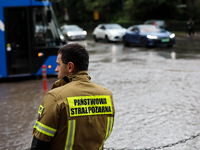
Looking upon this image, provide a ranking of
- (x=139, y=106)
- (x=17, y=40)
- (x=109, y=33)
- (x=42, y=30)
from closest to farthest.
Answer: (x=139, y=106)
(x=17, y=40)
(x=42, y=30)
(x=109, y=33)

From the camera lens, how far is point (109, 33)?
3025 cm

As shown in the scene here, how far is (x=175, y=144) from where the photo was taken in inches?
216

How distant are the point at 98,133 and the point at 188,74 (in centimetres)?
1040

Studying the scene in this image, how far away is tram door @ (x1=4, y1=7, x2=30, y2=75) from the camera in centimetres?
1178

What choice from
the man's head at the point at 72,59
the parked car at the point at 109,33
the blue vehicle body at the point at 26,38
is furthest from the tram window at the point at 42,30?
the parked car at the point at 109,33

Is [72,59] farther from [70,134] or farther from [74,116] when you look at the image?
[70,134]

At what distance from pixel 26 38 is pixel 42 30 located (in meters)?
0.59

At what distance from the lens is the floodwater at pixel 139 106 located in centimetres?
575

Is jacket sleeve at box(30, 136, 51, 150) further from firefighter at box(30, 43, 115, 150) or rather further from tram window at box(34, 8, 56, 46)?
tram window at box(34, 8, 56, 46)

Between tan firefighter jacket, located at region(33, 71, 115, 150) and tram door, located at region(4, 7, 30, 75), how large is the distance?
378 inches

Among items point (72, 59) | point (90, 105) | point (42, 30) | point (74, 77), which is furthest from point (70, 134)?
point (42, 30)

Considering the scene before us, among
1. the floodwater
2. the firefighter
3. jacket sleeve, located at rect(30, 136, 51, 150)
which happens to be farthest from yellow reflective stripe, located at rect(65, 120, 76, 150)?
the floodwater

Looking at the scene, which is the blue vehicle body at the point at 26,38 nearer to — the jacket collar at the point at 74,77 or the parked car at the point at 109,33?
the jacket collar at the point at 74,77

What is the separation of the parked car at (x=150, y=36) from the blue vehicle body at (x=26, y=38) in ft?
38.3
